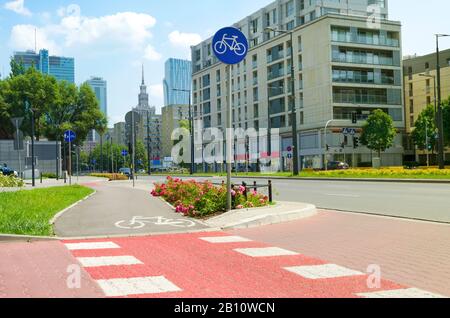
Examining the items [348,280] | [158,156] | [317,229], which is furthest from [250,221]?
[158,156]

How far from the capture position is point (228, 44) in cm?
1258

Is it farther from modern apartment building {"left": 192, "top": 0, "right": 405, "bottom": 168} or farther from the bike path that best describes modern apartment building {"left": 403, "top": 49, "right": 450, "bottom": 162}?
the bike path

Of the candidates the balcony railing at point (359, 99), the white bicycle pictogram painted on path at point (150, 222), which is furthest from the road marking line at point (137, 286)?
the balcony railing at point (359, 99)

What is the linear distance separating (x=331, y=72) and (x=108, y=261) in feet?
201

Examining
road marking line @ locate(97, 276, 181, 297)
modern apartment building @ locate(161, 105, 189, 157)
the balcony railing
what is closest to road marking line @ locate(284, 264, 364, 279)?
road marking line @ locate(97, 276, 181, 297)

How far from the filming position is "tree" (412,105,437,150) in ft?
237

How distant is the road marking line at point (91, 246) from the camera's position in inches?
332

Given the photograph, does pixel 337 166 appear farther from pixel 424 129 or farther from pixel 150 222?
pixel 150 222

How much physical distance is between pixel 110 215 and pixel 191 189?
14.8 feet

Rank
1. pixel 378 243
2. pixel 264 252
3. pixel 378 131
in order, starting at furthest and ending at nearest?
pixel 378 131 → pixel 378 243 → pixel 264 252

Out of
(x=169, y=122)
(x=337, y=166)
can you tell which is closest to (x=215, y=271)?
(x=337, y=166)

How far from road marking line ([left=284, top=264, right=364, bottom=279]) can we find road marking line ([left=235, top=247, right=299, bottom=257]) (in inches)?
41.2

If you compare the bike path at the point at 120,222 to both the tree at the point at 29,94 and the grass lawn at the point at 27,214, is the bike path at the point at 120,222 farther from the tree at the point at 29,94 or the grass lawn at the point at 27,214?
the tree at the point at 29,94

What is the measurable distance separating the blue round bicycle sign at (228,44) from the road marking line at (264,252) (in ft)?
19.2
